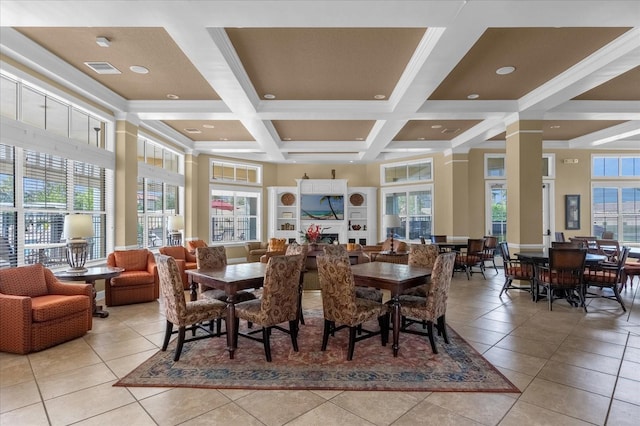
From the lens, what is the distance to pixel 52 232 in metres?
4.80

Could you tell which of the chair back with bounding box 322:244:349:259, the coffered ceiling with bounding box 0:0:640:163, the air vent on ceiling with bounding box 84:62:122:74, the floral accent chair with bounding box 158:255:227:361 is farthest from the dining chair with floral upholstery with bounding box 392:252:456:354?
the air vent on ceiling with bounding box 84:62:122:74

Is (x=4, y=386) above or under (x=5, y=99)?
under

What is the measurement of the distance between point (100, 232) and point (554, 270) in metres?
7.11

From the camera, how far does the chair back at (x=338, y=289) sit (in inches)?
127

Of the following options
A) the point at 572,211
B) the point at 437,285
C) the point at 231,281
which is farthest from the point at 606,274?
the point at 231,281

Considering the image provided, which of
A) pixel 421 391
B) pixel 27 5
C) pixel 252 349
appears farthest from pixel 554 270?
pixel 27 5

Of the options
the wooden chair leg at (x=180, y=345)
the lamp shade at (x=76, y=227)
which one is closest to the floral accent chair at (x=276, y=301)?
the wooden chair leg at (x=180, y=345)

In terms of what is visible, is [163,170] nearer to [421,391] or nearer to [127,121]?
[127,121]

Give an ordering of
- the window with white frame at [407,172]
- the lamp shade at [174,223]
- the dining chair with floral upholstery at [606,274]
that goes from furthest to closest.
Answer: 1. the window with white frame at [407,172]
2. the lamp shade at [174,223]
3. the dining chair with floral upholstery at [606,274]

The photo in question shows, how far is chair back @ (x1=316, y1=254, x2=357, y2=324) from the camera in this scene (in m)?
3.23

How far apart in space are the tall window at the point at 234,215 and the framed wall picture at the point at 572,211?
8566 mm

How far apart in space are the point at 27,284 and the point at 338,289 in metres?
3.49

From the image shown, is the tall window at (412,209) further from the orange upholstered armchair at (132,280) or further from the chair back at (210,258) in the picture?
the orange upholstered armchair at (132,280)

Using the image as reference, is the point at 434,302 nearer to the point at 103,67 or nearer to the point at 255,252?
the point at 103,67
